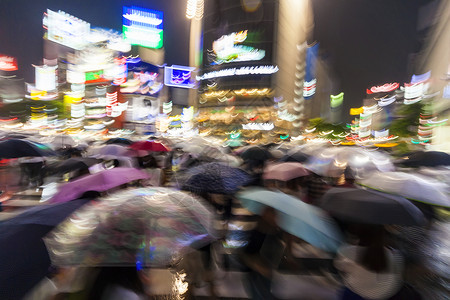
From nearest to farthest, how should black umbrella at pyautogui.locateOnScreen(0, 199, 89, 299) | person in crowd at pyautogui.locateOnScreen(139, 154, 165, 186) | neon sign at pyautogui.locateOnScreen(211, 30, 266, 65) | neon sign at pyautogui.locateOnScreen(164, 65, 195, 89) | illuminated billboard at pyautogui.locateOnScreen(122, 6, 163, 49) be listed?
1. black umbrella at pyautogui.locateOnScreen(0, 199, 89, 299)
2. person in crowd at pyautogui.locateOnScreen(139, 154, 165, 186)
3. illuminated billboard at pyautogui.locateOnScreen(122, 6, 163, 49)
4. neon sign at pyautogui.locateOnScreen(211, 30, 266, 65)
5. neon sign at pyautogui.locateOnScreen(164, 65, 195, 89)

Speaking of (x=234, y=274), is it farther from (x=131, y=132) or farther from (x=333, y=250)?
(x=131, y=132)

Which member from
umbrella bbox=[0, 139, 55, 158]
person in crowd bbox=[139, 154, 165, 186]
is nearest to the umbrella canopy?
person in crowd bbox=[139, 154, 165, 186]

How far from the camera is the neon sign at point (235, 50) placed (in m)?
59.0

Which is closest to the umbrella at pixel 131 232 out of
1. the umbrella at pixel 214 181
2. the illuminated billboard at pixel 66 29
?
the umbrella at pixel 214 181

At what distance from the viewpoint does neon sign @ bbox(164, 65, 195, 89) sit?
68.2 meters

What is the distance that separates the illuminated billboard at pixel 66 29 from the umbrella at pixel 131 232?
175 feet

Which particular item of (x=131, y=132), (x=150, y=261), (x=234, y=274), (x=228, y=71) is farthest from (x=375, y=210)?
(x=228, y=71)

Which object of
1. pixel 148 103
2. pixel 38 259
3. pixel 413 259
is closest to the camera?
pixel 38 259

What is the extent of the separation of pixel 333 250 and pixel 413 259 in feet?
5.82

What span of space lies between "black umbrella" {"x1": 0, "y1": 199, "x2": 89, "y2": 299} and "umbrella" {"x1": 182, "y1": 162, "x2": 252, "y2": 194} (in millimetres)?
2302

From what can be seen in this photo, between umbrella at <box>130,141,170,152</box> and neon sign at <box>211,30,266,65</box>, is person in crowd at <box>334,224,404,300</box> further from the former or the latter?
neon sign at <box>211,30,266,65</box>

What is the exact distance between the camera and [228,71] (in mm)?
59719

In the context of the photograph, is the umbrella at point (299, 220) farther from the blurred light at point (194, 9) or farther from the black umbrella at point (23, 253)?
the blurred light at point (194, 9)

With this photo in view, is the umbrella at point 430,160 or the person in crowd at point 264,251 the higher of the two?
the umbrella at point 430,160
